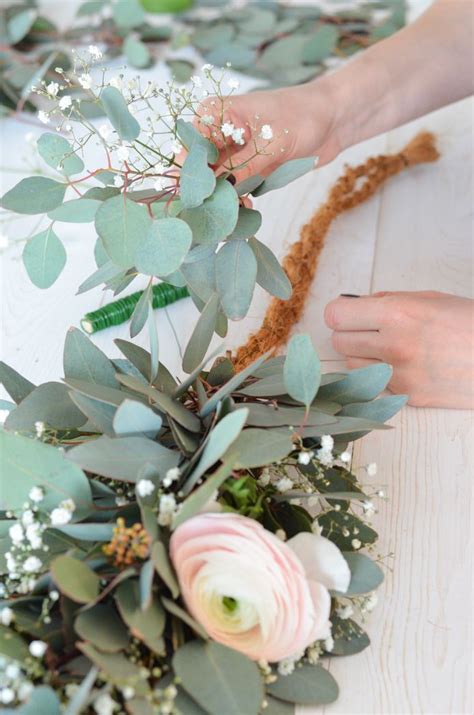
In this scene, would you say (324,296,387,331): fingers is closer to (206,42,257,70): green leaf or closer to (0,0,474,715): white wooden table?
(0,0,474,715): white wooden table

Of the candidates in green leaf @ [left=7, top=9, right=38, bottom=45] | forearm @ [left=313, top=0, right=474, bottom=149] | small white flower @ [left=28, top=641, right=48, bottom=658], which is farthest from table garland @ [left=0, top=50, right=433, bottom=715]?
green leaf @ [left=7, top=9, right=38, bottom=45]

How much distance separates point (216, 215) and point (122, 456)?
0.72 feet

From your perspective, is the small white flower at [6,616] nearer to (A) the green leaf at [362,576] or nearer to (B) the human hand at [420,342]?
(A) the green leaf at [362,576]

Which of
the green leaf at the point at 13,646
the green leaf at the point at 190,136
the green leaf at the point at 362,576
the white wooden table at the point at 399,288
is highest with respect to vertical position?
the green leaf at the point at 190,136

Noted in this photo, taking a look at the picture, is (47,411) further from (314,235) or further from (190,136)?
(314,235)

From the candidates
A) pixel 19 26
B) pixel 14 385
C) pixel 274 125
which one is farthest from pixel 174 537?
pixel 19 26

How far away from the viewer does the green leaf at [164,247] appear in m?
0.64

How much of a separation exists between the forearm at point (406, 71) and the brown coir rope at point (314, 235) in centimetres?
5

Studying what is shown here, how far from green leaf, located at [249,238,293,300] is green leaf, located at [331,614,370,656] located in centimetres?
26

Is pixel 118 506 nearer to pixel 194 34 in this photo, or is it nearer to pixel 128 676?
pixel 128 676

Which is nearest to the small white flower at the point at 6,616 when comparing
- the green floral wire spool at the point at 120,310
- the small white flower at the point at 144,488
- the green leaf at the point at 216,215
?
the small white flower at the point at 144,488

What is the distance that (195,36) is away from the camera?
4.68ft

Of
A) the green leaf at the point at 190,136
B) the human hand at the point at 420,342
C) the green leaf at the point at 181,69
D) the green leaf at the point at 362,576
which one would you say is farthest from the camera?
the green leaf at the point at 181,69

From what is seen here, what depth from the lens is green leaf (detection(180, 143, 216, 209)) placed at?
26.5 inches
